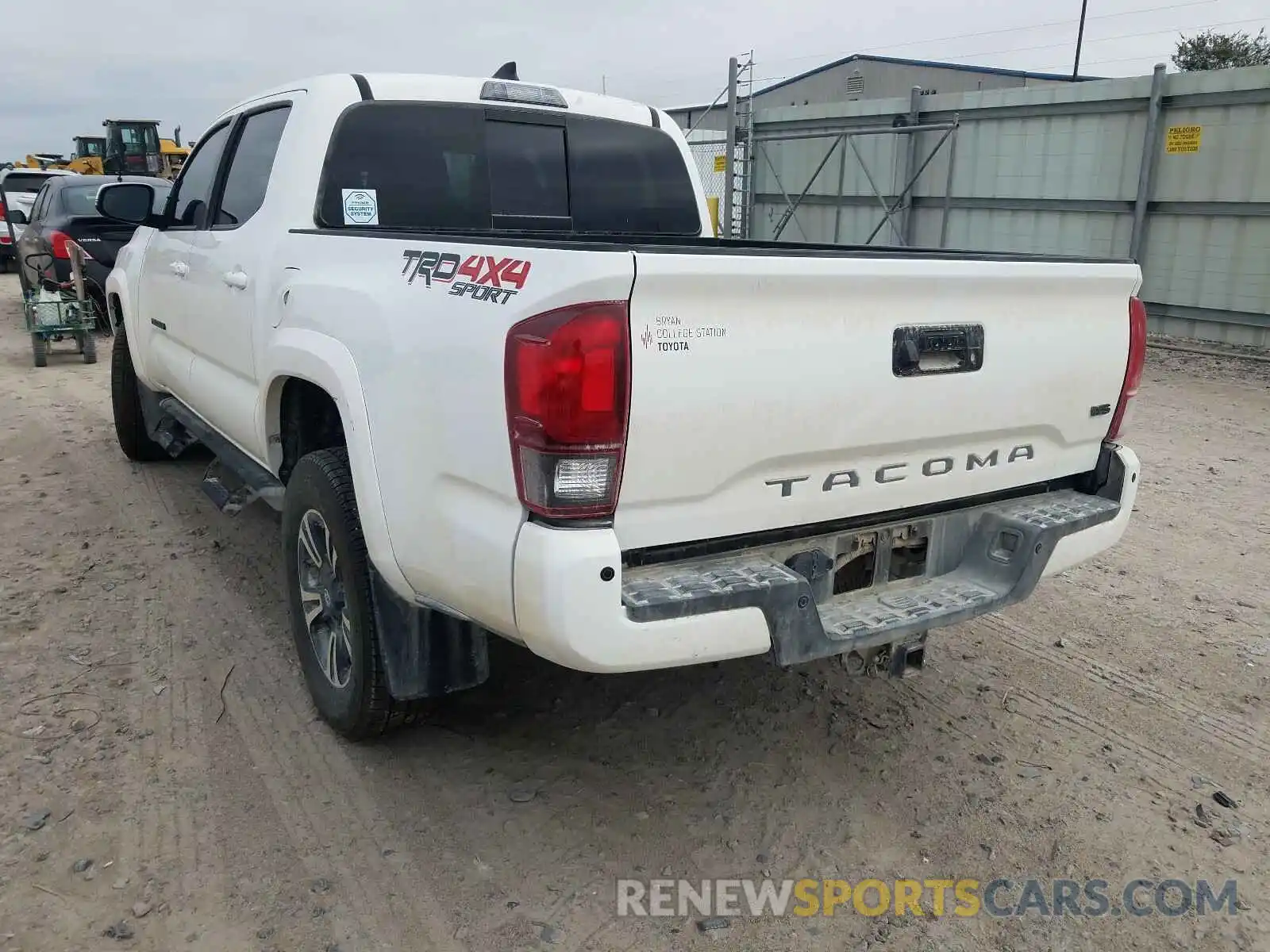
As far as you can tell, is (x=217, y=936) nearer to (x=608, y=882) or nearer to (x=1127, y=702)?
(x=608, y=882)

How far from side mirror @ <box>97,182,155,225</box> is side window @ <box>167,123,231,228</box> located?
0.49 feet

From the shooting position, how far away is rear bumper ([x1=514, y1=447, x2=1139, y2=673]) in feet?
7.19

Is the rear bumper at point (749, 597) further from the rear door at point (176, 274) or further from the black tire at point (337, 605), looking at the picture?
the rear door at point (176, 274)

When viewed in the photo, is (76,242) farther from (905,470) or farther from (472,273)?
(905,470)

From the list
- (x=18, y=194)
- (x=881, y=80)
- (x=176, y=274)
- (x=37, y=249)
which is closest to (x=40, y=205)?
(x=37, y=249)

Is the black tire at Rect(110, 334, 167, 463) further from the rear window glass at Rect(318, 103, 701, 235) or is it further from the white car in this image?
the white car

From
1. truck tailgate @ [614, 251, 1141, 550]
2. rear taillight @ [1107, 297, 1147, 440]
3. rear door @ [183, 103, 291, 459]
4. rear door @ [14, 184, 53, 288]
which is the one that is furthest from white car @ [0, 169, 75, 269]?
rear taillight @ [1107, 297, 1147, 440]

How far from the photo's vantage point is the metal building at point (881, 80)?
29344 mm

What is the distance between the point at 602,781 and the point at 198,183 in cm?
352

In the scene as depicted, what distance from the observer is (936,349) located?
265cm

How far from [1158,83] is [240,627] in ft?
35.4

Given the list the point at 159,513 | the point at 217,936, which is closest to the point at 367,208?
the point at 217,936

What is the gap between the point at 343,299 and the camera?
2898mm
